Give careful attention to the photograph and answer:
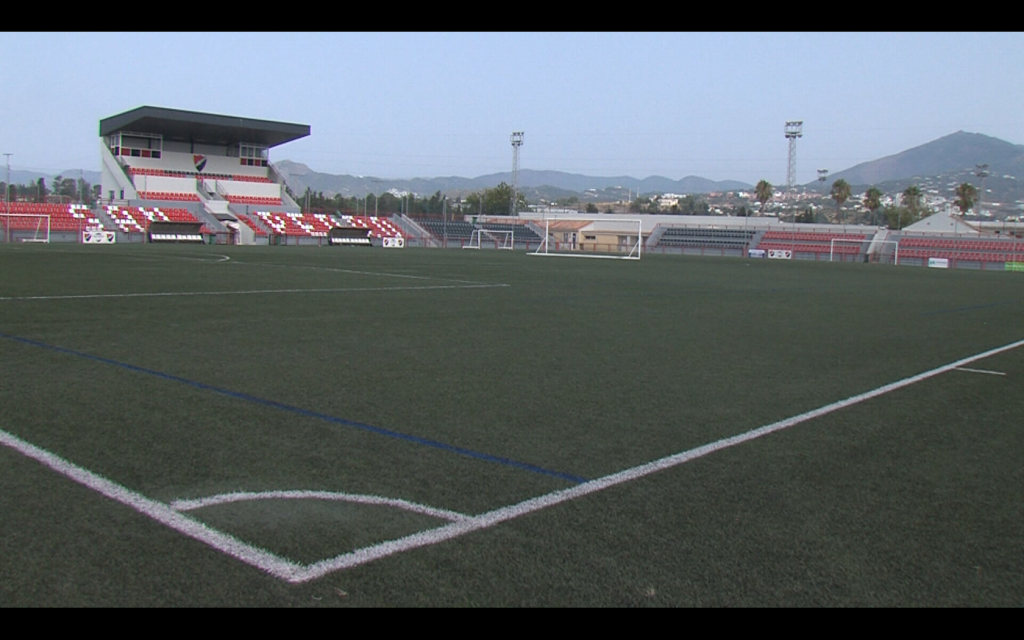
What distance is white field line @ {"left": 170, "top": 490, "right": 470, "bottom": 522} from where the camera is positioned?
3.56 metres

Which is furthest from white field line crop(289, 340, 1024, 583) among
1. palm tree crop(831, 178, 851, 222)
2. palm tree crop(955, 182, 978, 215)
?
palm tree crop(955, 182, 978, 215)

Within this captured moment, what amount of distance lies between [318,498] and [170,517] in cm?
64

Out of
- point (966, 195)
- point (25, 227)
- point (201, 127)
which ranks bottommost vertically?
point (25, 227)

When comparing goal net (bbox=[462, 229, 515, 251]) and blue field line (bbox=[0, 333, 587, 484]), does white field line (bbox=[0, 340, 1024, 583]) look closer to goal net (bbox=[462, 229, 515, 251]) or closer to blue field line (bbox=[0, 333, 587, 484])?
blue field line (bbox=[0, 333, 587, 484])

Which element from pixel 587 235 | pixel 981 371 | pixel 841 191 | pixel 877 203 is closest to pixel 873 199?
pixel 877 203

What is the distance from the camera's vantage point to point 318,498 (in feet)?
12.3

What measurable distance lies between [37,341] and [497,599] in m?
6.84

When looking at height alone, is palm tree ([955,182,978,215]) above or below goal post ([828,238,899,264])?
above

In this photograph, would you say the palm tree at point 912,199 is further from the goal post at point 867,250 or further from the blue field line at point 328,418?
the blue field line at point 328,418

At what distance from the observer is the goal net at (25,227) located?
43031 millimetres

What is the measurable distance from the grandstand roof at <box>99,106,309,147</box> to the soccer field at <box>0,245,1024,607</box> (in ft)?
157

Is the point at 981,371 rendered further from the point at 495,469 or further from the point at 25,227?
the point at 25,227

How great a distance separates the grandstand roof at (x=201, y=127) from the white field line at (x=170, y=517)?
53659mm

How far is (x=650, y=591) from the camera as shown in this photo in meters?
2.88
